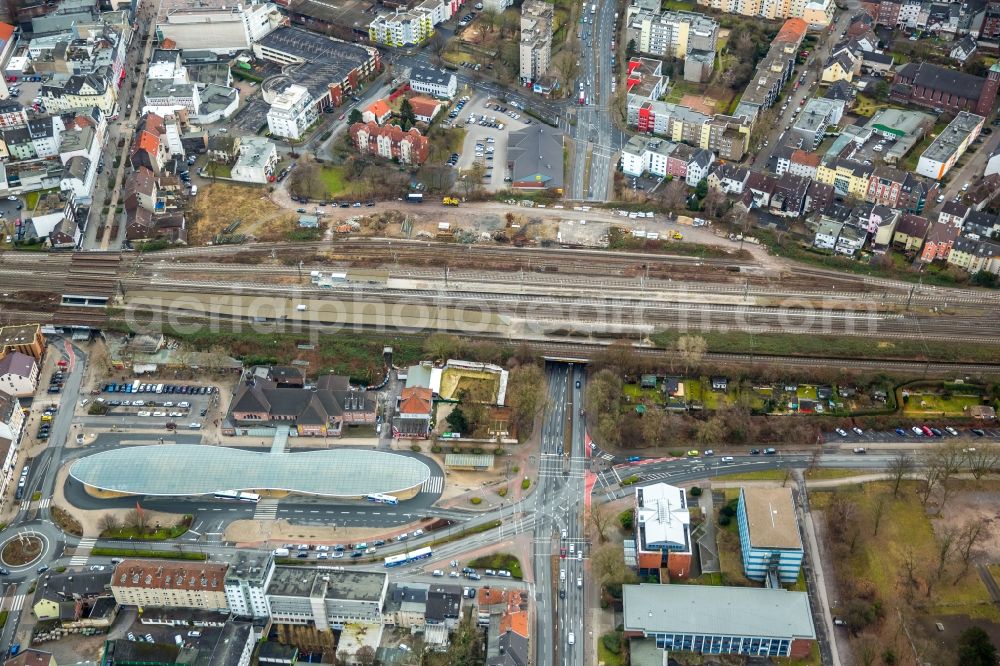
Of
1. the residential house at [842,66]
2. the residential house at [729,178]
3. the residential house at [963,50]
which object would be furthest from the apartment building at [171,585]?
the residential house at [963,50]

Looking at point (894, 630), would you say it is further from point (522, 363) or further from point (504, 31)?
point (504, 31)

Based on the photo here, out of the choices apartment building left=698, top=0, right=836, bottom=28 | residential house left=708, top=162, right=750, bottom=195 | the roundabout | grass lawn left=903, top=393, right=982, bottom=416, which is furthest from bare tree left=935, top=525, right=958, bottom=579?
apartment building left=698, top=0, right=836, bottom=28

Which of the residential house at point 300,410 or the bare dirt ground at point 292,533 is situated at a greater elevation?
the residential house at point 300,410

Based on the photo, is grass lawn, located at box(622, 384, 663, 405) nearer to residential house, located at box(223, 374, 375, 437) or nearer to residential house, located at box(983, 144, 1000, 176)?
residential house, located at box(223, 374, 375, 437)

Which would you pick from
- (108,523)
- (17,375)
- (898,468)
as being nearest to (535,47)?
(898,468)

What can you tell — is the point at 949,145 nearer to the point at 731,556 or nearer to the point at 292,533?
the point at 731,556

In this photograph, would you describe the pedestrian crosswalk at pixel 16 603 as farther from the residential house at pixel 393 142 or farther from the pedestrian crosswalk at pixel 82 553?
the residential house at pixel 393 142
